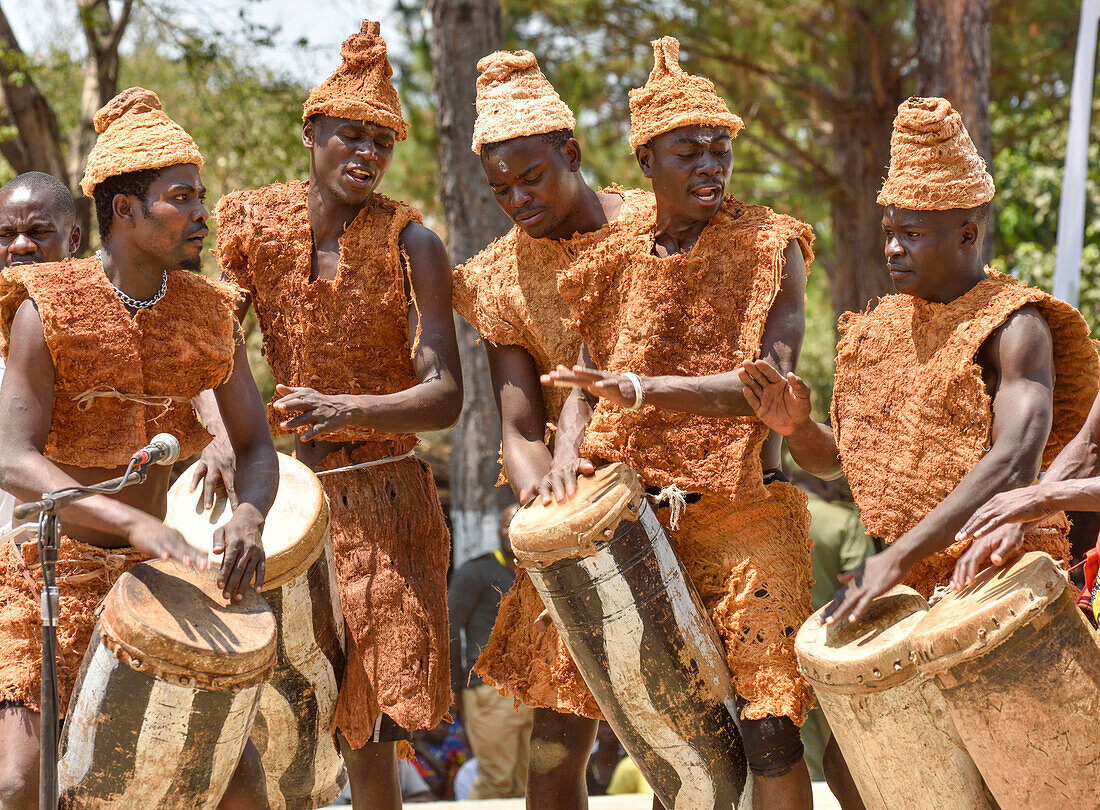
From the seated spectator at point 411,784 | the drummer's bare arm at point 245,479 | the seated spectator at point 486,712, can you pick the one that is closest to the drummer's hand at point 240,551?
the drummer's bare arm at point 245,479

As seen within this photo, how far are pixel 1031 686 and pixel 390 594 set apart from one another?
2080 mm

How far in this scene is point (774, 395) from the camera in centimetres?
357

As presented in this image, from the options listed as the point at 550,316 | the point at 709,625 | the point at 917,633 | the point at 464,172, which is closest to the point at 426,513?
the point at 550,316

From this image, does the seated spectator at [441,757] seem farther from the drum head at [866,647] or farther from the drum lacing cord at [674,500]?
the drum head at [866,647]

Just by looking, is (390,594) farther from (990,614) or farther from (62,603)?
(990,614)

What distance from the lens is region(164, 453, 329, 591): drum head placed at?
3684mm

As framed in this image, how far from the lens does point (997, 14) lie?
1129cm

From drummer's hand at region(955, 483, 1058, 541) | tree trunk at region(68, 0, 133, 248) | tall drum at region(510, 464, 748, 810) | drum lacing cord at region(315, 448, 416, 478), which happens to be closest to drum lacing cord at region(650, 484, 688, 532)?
tall drum at region(510, 464, 748, 810)

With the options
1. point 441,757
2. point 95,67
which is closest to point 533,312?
point 441,757

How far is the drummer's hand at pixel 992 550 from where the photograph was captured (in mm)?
3115

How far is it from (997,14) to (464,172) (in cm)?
579

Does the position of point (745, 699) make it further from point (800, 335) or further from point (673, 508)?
point (800, 335)

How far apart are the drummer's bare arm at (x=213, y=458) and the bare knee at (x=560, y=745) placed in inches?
49.6

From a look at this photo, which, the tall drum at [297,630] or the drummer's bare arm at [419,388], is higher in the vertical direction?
the drummer's bare arm at [419,388]
